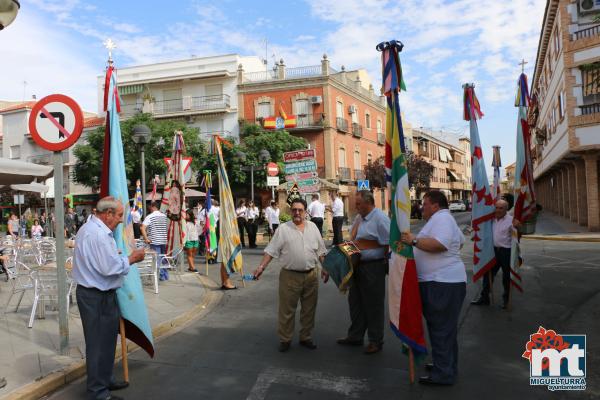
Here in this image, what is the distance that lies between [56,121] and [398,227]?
3948mm

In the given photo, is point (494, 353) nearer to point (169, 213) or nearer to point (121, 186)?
point (121, 186)

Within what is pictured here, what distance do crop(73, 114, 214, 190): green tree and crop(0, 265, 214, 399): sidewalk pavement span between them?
2612 centimetres

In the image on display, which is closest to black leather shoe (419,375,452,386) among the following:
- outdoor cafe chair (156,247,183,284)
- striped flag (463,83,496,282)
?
striped flag (463,83,496,282)

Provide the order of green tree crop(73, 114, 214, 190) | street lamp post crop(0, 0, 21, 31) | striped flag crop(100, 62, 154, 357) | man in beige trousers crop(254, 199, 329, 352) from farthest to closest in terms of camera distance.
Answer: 1. green tree crop(73, 114, 214, 190)
2. man in beige trousers crop(254, 199, 329, 352)
3. striped flag crop(100, 62, 154, 357)
4. street lamp post crop(0, 0, 21, 31)

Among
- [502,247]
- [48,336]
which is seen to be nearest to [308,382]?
[48,336]

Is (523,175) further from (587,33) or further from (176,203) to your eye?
(587,33)

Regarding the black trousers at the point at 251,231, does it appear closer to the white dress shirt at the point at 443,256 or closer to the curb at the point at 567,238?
the curb at the point at 567,238

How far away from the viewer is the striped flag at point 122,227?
496 cm

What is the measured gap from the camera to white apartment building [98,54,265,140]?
38.7 m

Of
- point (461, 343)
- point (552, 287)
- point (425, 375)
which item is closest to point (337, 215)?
point (552, 287)

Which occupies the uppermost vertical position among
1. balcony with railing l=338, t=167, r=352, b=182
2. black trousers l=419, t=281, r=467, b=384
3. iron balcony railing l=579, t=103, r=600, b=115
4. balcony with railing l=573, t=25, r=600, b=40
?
balcony with railing l=573, t=25, r=600, b=40

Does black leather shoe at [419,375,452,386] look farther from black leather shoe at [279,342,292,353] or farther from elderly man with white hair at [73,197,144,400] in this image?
elderly man with white hair at [73,197,144,400]

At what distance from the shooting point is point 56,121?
565 centimetres

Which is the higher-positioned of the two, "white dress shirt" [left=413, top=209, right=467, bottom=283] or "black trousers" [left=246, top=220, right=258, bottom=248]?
"white dress shirt" [left=413, top=209, right=467, bottom=283]
